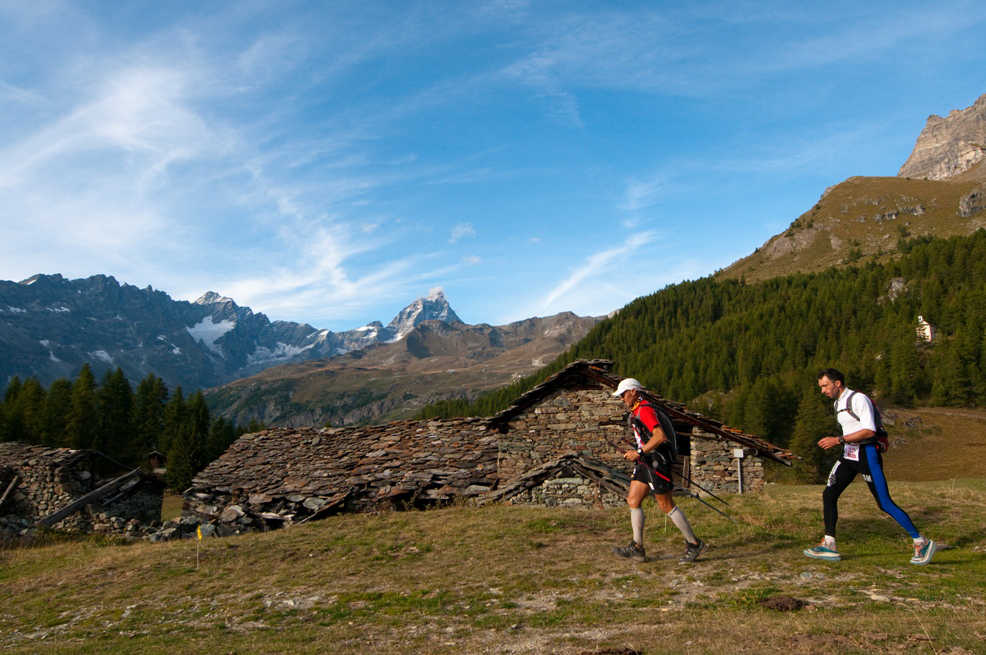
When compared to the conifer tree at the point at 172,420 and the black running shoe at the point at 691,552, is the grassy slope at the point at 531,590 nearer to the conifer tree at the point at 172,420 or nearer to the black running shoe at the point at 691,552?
the black running shoe at the point at 691,552

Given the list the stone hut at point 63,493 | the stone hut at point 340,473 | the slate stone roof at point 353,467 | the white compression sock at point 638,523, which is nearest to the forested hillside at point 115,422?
the stone hut at point 63,493

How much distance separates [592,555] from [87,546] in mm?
17997

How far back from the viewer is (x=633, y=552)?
9.67 metres

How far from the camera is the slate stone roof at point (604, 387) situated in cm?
2222

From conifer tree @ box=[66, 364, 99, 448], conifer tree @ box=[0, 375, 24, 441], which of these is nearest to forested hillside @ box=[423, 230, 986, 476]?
conifer tree @ box=[66, 364, 99, 448]

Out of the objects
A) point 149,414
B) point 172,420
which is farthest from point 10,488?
point 149,414

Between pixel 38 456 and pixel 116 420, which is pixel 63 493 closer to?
pixel 38 456

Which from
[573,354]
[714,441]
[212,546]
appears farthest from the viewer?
[573,354]

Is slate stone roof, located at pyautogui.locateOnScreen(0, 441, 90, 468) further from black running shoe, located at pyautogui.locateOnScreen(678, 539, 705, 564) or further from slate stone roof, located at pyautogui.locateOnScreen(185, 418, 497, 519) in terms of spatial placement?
black running shoe, located at pyautogui.locateOnScreen(678, 539, 705, 564)

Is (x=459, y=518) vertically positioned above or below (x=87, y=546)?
above

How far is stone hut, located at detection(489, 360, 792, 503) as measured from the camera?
2183 centimetres

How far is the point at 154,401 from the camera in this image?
90.9m

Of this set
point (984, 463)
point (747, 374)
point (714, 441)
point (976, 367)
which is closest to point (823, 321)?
point (747, 374)

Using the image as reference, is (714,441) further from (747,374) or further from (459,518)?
(747,374)
